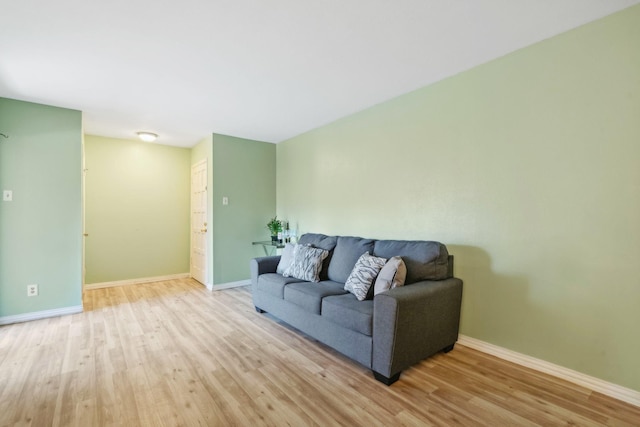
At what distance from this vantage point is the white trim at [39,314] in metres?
3.21

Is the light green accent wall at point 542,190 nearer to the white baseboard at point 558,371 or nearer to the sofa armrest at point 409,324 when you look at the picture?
the white baseboard at point 558,371

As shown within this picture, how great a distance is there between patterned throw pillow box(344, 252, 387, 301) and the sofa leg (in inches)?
21.9

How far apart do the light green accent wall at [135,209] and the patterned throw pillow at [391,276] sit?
4263 mm

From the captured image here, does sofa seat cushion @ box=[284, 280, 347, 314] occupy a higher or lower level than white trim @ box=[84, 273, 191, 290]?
higher

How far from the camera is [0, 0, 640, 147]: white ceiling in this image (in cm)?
186

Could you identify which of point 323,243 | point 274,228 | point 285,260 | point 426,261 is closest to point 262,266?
point 285,260

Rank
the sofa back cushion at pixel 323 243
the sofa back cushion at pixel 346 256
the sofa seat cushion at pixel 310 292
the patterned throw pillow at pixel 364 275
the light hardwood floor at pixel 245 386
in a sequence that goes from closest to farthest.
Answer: the light hardwood floor at pixel 245 386 < the patterned throw pillow at pixel 364 275 < the sofa seat cushion at pixel 310 292 < the sofa back cushion at pixel 346 256 < the sofa back cushion at pixel 323 243

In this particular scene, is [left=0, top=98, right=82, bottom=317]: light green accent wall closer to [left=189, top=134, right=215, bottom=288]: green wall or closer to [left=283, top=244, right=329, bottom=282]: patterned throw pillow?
[left=189, top=134, right=215, bottom=288]: green wall

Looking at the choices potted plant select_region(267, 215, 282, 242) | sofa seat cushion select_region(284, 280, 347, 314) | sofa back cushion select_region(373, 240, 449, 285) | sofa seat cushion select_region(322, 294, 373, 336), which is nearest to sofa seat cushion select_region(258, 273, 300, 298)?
sofa seat cushion select_region(284, 280, 347, 314)

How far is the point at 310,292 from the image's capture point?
8.85 feet

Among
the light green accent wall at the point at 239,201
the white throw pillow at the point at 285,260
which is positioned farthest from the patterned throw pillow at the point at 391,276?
the light green accent wall at the point at 239,201

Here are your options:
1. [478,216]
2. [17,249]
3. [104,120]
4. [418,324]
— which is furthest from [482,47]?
[17,249]

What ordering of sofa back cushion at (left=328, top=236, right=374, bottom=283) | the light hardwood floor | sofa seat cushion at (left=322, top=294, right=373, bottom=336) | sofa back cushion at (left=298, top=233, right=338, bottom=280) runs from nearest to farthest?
the light hardwood floor
sofa seat cushion at (left=322, top=294, right=373, bottom=336)
sofa back cushion at (left=328, top=236, right=374, bottom=283)
sofa back cushion at (left=298, top=233, right=338, bottom=280)

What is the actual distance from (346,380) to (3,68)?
3.82 m
